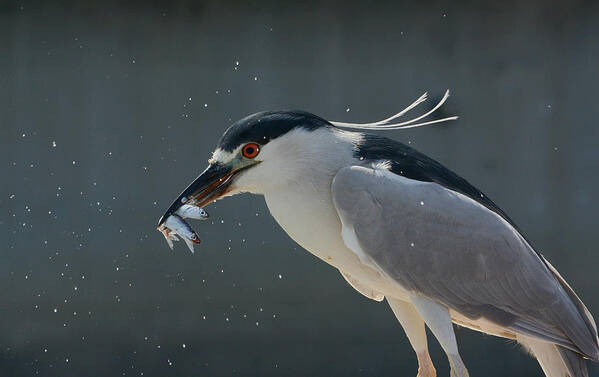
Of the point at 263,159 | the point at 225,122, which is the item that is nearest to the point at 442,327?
the point at 263,159

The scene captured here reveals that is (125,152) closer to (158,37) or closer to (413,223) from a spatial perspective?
(158,37)

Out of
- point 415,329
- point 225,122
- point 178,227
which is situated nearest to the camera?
point 178,227

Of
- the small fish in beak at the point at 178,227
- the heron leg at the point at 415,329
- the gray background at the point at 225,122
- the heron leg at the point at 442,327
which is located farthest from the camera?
the gray background at the point at 225,122

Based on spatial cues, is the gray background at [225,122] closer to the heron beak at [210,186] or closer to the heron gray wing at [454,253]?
the heron beak at [210,186]

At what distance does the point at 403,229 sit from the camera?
11.3 feet

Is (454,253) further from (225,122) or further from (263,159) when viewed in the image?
(225,122)

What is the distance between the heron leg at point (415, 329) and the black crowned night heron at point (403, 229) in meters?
0.19

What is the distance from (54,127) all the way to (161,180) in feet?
2.24

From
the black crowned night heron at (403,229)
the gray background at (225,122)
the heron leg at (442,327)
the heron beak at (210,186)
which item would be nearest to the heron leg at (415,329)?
the black crowned night heron at (403,229)

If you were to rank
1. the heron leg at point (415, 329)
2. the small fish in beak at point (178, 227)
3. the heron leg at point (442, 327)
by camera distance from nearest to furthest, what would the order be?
the heron leg at point (442, 327) < the small fish in beak at point (178, 227) < the heron leg at point (415, 329)

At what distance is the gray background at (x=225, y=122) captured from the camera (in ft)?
19.3

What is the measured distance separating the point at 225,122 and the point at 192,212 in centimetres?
240

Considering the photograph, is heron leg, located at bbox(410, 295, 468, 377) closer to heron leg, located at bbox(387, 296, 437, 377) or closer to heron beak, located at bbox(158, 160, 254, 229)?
heron leg, located at bbox(387, 296, 437, 377)

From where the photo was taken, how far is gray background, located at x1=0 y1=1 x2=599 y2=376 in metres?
5.88
